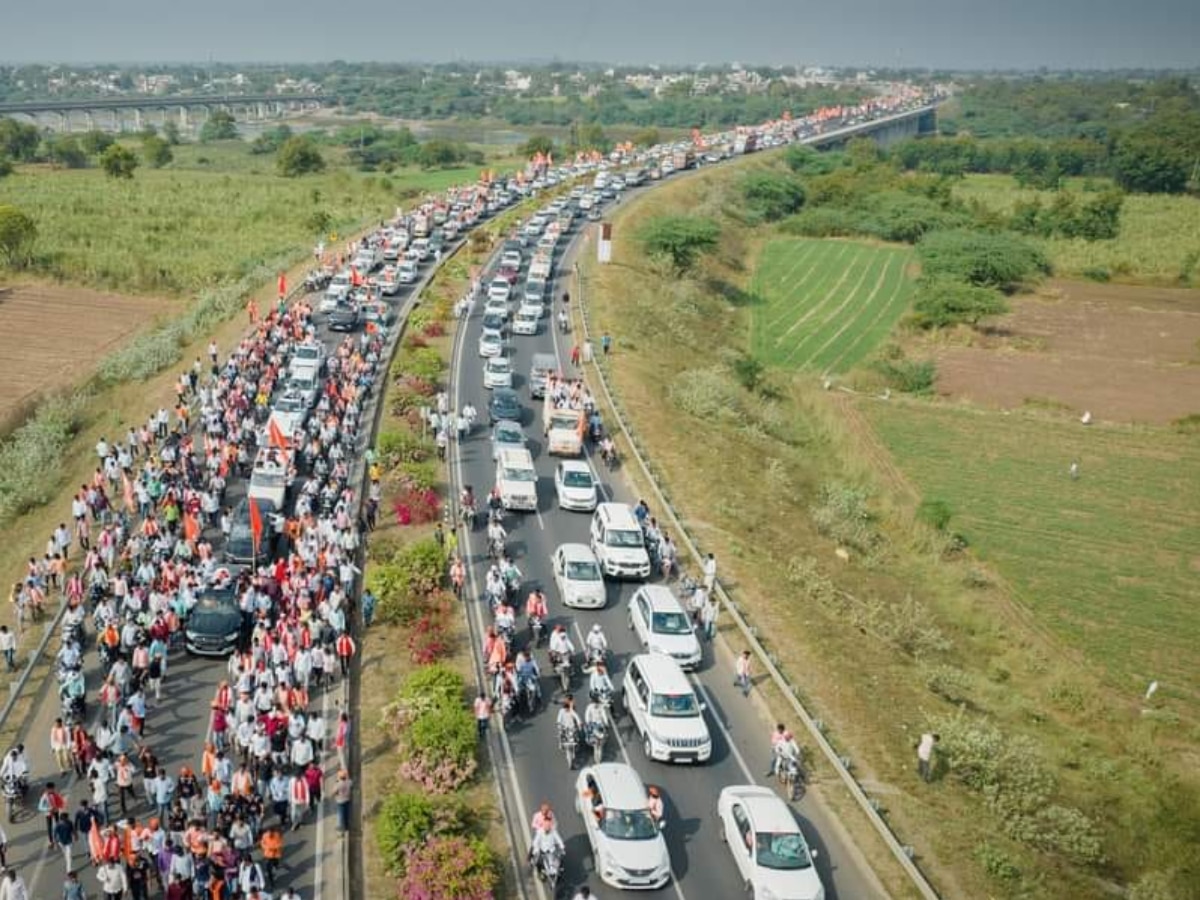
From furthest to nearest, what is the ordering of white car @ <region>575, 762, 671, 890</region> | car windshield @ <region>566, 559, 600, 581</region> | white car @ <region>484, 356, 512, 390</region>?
1. white car @ <region>484, 356, 512, 390</region>
2. car windshield @ <region>566, 559, 600, 581</region>
3. white car @ <region>575, 762, 671, 890</region>

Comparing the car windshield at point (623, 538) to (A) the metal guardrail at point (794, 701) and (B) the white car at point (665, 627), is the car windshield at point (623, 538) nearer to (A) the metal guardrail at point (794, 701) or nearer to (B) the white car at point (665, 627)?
(A) the metal guardrail at point (794, 701)

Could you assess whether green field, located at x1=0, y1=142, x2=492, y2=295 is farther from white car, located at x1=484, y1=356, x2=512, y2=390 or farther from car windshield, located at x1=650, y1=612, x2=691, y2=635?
car windshield, located at x1=650, y1=612, x2=691, y2=635

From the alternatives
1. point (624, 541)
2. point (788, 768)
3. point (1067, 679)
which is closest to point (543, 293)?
point (624, 541)

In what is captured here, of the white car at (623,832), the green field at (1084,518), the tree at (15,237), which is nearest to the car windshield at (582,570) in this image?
the white car at (623,832)

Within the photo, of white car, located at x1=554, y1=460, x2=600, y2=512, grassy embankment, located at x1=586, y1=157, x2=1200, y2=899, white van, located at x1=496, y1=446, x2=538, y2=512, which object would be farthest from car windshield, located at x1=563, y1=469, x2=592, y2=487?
grassy embankment, located at x1=586, y1=157, x2=1200, y2=899

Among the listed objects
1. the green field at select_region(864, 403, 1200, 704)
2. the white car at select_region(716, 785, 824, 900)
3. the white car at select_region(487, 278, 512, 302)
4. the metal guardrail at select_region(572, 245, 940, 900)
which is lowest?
the green field at select_region(864, 403, 1200, 704)

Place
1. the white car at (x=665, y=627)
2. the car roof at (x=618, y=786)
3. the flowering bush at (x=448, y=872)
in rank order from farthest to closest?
the white car at (x=665, y=627)
the car roof at (x=618, y=786)
the flowering bush at (x=448, y=872)
